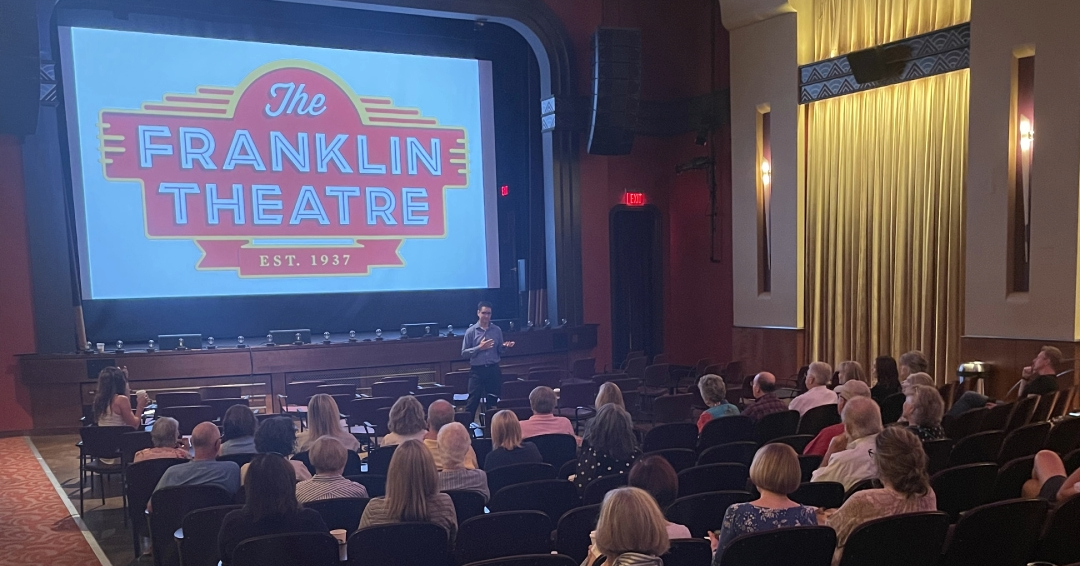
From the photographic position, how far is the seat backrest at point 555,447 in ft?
16.1

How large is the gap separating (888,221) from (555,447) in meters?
6.25

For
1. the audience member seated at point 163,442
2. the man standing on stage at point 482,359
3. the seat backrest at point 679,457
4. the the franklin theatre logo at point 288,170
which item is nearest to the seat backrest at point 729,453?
the seat backrest at point 679,457

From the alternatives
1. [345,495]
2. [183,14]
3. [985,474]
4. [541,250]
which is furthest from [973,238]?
[183,14]

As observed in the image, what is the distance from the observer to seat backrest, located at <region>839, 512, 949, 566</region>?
9.07ft

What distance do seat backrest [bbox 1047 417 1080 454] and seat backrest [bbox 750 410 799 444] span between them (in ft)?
5.01

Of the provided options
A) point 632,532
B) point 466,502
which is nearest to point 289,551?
point 466,502

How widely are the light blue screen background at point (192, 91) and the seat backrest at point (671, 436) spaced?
259 inches

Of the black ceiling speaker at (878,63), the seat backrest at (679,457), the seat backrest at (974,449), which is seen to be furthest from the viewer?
the black ceiling speaker at (878,63)

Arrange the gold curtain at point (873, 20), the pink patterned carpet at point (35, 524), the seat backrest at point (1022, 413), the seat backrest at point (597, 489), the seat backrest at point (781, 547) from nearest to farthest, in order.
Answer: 1. the seat backrest at point (781, 547)
2. the seat backrest at point (597, 489)
3. the pink patterned carpet at point (35, 524)
4. the seat backrest at point (1022, 413)
5. the gold curtain at point (873, 20)

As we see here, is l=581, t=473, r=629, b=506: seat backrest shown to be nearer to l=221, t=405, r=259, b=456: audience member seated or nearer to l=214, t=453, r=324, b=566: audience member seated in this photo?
l=214, t=453, r=324, b=566: audience member seated

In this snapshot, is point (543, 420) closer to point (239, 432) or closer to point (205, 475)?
point (239, 432)

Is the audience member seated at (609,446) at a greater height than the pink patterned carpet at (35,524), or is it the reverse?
the audience member seated at (609,446)

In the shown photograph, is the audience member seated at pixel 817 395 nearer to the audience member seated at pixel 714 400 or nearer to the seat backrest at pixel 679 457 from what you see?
the audience member seated at pixel 714 400

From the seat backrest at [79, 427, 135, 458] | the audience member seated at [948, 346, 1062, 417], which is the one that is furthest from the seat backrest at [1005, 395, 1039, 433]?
the seat backrest at [79, 427, 135, 458]
